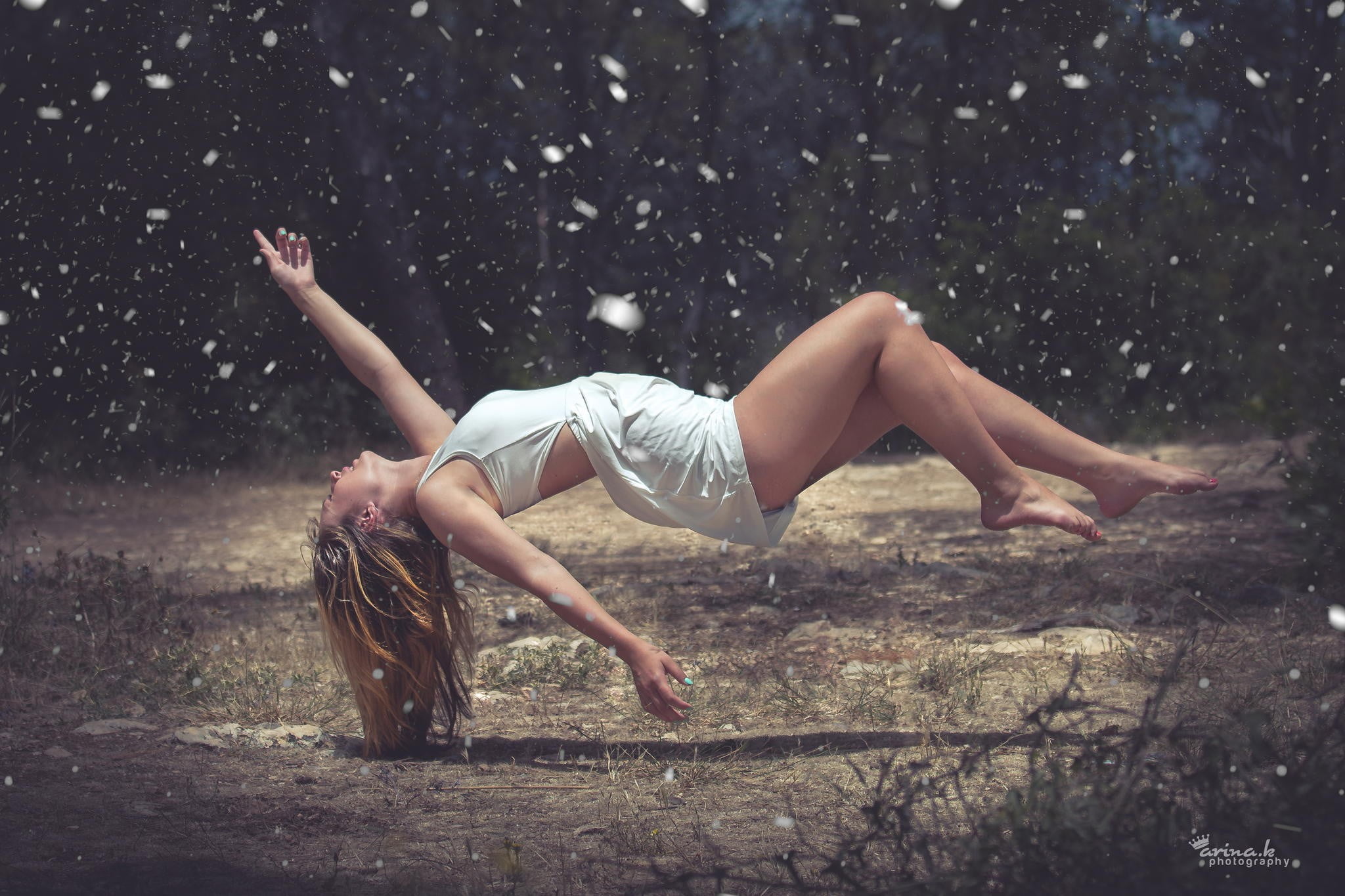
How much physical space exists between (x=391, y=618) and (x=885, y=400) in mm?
1411

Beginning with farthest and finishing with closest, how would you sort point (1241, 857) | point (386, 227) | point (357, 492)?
1. point (386, 227)
2. point (357, 492)
3. point (1241, 857)

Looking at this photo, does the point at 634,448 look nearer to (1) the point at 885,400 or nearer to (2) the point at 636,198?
(1) the point at 885,400

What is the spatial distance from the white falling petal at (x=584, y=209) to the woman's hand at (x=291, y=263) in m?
8.85

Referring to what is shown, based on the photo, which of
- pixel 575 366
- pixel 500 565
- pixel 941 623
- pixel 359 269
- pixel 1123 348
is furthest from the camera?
pixel 575 366

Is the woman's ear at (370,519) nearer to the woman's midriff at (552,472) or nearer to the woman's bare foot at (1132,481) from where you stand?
the woman's midriff at (552,472)

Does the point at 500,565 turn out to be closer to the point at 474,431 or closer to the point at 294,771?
the point at 474,431

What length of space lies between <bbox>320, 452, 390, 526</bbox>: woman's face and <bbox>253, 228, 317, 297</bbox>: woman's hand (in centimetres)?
61

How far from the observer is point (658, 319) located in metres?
12.1

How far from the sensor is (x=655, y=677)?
268 centimetres

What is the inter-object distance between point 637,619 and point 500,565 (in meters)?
1.96

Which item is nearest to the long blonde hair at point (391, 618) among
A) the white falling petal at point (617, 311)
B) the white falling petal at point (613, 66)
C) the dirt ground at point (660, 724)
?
the dirt ground at point (660, 724)

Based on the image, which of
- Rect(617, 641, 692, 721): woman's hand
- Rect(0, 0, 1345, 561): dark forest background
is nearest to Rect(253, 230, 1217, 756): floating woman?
Rect(617, 641, 692, 721): woman's hand

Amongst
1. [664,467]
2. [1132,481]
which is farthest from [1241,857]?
[664,467]

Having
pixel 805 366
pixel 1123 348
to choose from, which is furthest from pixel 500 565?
pixel 1123 348
